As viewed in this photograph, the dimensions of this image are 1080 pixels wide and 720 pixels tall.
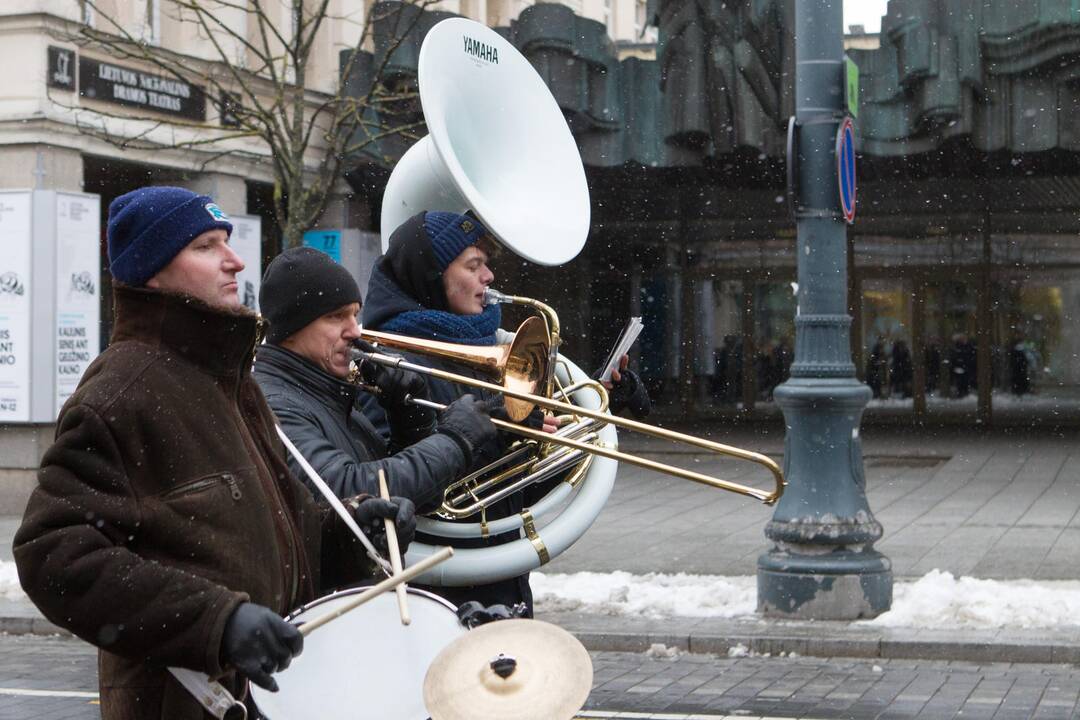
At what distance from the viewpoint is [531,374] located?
13.0 ft

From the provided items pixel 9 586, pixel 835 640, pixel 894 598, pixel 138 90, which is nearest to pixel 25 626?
pixel 9 586

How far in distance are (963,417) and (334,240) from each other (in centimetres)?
976

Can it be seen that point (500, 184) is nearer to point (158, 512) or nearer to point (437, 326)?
point (437, 326)

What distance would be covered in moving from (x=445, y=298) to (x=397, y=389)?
1.37 feet

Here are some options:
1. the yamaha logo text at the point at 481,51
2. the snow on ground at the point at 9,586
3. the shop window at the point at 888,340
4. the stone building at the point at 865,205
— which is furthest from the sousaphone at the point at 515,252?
the shop window at the point at 888,340

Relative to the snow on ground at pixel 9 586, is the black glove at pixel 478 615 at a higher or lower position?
higher

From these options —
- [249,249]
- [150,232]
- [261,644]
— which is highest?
[249,249]

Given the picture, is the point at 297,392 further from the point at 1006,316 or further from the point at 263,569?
the point at 1006,316

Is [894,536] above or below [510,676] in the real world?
below

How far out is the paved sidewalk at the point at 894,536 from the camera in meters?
7.62

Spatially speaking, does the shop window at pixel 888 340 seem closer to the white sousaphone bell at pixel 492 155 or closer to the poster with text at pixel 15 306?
the poster with text at pixel 15 306

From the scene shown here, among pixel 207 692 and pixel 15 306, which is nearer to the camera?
pixel 207 692

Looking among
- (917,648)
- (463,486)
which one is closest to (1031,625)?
(917,648)

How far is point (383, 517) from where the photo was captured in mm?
2902
